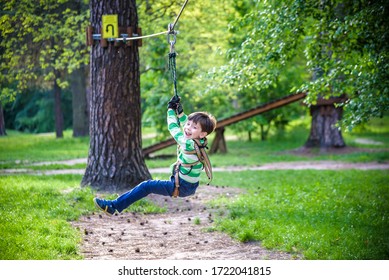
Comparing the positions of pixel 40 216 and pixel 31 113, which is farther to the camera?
pixel 31 113

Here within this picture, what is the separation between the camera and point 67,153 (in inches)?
452

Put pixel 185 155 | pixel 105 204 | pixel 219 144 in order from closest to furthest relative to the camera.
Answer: pixel 185 155 < pixel 105 204 < pixel 219 144

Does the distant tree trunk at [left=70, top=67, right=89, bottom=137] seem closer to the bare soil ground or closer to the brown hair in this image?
the bare soil ground

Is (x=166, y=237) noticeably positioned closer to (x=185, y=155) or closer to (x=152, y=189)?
(x=152, y=189)

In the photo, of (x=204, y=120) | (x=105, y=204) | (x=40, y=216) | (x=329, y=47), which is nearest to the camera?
(x=204, y=120)

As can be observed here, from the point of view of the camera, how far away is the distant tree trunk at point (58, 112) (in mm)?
8375

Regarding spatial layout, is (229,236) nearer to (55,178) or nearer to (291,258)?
(291,258)

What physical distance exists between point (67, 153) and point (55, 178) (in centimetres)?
221

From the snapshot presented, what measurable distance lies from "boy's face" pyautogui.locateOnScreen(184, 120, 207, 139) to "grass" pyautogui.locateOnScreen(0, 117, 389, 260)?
1322 millimetres

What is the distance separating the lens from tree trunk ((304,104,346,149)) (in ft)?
50.5

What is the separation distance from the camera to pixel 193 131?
5129 millimetres

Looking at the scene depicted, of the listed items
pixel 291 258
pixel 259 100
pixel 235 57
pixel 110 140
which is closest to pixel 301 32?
pixel 235 57

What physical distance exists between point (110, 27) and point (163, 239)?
→ 8.99ft

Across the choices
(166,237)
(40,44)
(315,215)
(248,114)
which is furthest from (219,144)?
(166,237)
